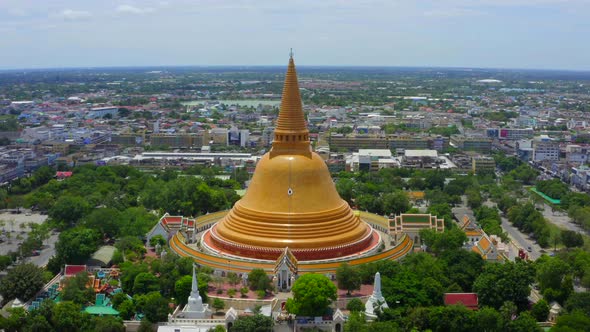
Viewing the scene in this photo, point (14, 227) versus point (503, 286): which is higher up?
point (503, 286)

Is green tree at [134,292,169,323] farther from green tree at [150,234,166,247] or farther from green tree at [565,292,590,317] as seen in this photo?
green tree at [565,292,590,317]

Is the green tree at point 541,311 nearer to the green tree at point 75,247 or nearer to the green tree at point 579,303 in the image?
the green tree at point 579,303

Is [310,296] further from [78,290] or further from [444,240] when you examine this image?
[444,240]

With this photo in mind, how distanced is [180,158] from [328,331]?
3070 inches

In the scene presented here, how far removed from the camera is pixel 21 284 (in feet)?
146

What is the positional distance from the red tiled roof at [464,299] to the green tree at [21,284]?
30.0 meters

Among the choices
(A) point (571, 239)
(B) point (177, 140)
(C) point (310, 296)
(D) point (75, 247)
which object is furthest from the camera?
(B) point (177, 140)

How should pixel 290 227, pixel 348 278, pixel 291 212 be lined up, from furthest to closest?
pixel 291 212 → pixel 290 227 → pixel 348 278

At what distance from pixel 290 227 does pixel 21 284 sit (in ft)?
67.3

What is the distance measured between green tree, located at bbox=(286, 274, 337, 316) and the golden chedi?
6.78 metres

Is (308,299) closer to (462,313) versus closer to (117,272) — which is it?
(462,313)

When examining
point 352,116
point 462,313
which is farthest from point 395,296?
point 352,116

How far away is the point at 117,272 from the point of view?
49031 millimetres

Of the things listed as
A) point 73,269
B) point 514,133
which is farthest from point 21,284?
point 514,133
